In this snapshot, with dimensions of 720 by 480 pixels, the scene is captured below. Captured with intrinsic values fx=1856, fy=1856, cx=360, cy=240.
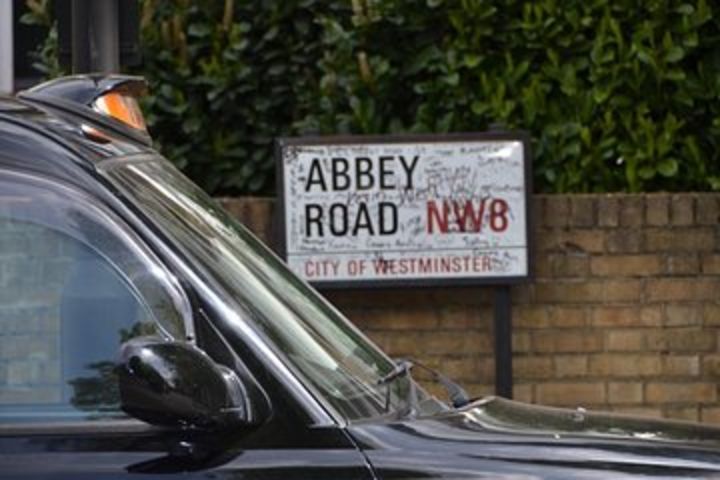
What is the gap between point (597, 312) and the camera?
8578 mm

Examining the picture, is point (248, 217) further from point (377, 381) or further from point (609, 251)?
point (377, 381)

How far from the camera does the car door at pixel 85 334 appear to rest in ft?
11.8

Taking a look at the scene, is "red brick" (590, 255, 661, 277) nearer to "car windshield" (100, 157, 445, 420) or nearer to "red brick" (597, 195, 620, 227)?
"red brick" (597, 195, 620, 227)

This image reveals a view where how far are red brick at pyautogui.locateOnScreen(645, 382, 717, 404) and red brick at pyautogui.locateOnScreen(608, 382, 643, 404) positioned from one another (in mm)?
44

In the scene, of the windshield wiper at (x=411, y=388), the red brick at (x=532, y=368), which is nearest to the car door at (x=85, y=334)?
the windshield wiper at (x=411, y=388)

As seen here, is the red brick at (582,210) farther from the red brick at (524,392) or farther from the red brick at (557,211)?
the red brick at (524,392)

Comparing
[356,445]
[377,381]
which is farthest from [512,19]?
[356,445]

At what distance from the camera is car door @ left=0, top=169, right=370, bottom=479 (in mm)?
3588

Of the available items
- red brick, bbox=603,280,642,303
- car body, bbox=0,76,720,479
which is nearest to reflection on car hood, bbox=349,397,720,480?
car body, bbox=0,76,720,479

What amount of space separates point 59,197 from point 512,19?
5358mm

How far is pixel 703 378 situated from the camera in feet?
28.2

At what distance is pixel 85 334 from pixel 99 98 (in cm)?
82

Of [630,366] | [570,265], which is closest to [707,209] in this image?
[570,265]

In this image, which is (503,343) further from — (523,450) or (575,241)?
(523,450)
